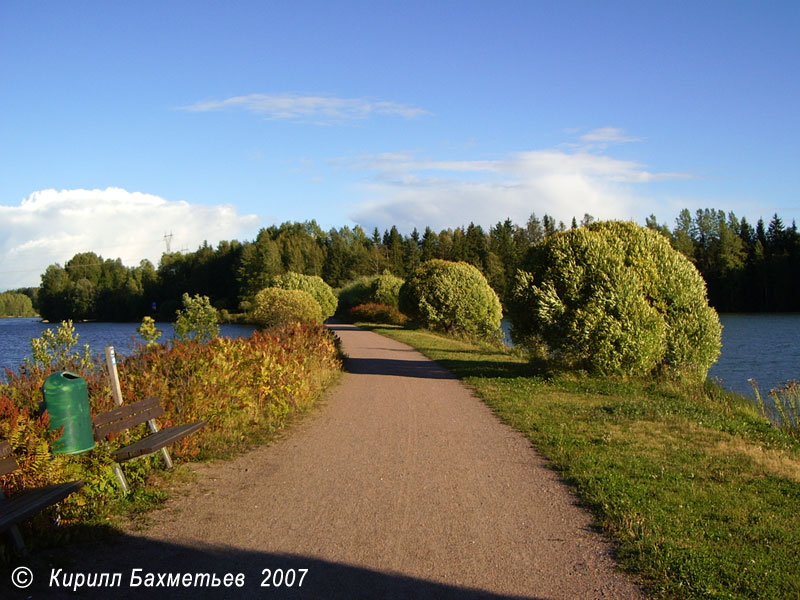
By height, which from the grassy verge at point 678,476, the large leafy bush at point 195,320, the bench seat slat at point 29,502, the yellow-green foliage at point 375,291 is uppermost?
the yellow-green foliage at point 375,291

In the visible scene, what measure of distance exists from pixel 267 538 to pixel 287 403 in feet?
17.8

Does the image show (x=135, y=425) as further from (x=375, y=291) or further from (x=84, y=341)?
(x=375, y=291)

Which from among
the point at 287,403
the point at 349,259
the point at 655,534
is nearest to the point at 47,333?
the point at 287,403

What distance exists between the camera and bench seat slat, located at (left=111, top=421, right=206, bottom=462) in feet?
19.2

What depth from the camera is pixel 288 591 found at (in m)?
4.29

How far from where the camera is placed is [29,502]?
4.62m

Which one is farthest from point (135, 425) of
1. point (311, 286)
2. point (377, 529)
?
point (311, 286)

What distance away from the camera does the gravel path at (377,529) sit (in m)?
4.40

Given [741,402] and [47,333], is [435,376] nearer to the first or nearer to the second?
[741,402]

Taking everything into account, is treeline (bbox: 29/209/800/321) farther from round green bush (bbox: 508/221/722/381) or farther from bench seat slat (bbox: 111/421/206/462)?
bench seat slat (bbox: 111/421/206/462)

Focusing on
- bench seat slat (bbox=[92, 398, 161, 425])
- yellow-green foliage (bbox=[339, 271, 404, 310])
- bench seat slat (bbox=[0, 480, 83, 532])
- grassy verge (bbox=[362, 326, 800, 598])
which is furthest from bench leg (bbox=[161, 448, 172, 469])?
yellow-green foliage (bbox=[339, 271, 404, 310])

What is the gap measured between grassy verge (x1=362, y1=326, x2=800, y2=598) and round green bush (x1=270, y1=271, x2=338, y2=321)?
34.7 metres

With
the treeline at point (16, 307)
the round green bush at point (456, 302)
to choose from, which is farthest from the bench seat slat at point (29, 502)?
the treeline at point (16, 307)

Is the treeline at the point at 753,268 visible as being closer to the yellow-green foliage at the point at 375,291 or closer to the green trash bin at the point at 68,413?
the yellow-green foliage at the point at 375,291
